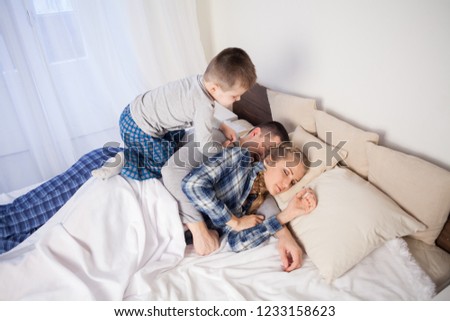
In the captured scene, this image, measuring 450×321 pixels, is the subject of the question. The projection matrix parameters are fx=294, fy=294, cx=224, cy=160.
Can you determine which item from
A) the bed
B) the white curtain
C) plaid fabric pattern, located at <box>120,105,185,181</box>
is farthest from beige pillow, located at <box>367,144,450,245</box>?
the white curtain

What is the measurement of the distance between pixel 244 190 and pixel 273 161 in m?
0.20

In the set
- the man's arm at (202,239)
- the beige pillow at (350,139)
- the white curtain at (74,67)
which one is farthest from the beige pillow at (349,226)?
the white curtain at (74,67)

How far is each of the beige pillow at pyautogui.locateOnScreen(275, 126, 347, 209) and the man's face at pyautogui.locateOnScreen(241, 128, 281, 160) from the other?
0.14m

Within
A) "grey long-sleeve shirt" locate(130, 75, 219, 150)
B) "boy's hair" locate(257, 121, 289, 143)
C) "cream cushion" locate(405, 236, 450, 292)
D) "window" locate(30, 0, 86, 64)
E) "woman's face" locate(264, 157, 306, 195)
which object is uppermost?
"window" locate(30, 0, 86, 64)

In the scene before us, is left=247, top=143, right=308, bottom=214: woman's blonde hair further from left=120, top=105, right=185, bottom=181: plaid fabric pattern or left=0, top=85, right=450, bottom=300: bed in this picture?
left=120, top=105, right=185, bottom=181: plaid fabric pattern

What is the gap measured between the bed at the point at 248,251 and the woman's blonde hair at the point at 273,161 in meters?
0.13

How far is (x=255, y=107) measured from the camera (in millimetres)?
1976

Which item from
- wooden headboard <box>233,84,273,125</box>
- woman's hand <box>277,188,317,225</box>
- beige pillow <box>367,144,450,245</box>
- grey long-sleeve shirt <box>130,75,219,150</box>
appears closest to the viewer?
beige pillow <box>367,144,450,245</box>

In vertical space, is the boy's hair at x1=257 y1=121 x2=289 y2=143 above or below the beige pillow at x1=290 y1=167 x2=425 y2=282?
above

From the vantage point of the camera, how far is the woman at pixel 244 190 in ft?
4.04

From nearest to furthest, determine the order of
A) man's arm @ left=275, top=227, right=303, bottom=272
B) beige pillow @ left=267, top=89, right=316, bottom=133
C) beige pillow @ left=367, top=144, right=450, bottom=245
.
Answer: beige pillow @ left=367, top=144, right=450, bottom=245 < man's arm @ left=275, top=227, right=303, bottom=272 < beige pillow @ left=267, top=89, right=316, bottom=133

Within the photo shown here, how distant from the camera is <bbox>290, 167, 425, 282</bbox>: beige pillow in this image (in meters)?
1.07

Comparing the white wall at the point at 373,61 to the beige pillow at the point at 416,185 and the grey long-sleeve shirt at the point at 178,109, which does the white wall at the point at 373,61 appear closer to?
the beige pillow at the point at 416,185
